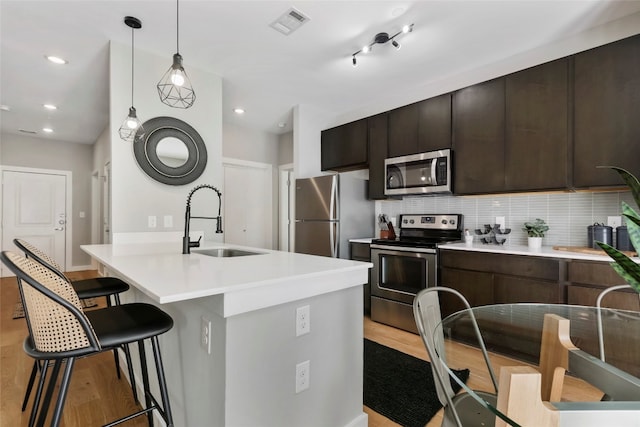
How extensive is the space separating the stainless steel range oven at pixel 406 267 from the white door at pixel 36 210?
6072 mm

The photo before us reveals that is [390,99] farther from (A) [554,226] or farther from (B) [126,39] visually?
(B) [126,39]

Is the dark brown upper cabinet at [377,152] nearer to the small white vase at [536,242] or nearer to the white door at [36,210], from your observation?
the small white vase at [536,242]

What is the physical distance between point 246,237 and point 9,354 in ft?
9.89

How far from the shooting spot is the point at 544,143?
2.53 metres

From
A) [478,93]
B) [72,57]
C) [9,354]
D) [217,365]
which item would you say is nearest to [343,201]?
[478,93]

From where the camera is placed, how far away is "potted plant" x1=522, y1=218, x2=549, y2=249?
8.87 feet

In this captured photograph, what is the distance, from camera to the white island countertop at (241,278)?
1.06 m

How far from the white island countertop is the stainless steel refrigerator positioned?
197cm

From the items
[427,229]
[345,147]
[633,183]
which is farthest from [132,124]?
[427,229]

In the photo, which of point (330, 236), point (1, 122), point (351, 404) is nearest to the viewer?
point (351, 404)

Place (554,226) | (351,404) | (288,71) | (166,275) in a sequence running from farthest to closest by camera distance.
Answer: (288,71)
(554,226)
(351,404)
(166,275)

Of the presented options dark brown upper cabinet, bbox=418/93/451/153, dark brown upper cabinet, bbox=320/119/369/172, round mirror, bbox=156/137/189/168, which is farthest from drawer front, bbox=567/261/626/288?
round mirror, bbox=156/137/189/168

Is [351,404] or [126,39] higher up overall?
[126,39]

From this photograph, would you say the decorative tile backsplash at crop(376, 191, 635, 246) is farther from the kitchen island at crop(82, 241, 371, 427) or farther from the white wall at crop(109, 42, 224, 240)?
the white wall at crop(109, 42, 224, 240)
